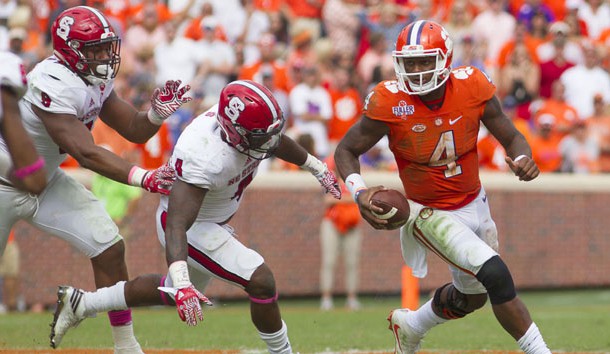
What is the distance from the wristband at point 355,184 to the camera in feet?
21.2

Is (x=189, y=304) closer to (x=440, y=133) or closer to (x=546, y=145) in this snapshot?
(x=440, y=133)

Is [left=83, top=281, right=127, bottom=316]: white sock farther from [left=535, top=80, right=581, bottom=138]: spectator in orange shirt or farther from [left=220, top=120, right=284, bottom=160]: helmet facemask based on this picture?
[left=535, top=80, right=581, bottom=138]: spectator in orange shirt

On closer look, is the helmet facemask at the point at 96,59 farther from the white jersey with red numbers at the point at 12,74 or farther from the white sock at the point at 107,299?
the white jersey with red numbers at the point at 12,74

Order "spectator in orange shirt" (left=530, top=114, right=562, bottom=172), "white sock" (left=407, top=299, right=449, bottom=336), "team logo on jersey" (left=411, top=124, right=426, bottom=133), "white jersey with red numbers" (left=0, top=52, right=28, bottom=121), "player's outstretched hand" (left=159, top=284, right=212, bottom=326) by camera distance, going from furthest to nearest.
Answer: "spectator in orange shirt" (left=530, top=114, right=562, bottom=172) → "white sock" (left=407, top=299, right=449, bottom=336) → "team logo on jersey" (left=411, top=124, right=426, bottom=133) → "player's outstretched hand" (left=159, top=284, right=212, bottom=326) → "white jersey with red numbers" (left=0, top=52, right=28, bottom=121)

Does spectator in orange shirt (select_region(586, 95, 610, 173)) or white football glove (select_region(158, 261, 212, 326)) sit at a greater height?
white football glove (select_region(158, 261, 212, 326))

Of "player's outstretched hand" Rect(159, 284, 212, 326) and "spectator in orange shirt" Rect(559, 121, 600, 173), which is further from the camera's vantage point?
"spectator in orange shirt" Rect(559, 121, 600, 173)

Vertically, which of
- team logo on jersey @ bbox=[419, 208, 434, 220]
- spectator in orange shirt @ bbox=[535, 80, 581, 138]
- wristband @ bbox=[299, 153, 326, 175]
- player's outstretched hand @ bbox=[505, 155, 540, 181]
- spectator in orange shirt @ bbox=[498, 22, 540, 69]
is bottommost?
spectator in orange shirt @ bbox=[535, 80, 581, 138]

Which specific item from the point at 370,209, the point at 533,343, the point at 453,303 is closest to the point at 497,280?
the point at 533,343

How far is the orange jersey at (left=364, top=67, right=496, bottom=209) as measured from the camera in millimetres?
6523

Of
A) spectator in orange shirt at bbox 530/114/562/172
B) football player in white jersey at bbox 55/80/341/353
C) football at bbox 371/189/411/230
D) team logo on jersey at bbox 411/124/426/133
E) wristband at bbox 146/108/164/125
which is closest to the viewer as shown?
football player in white jersey at bbox 55/80/341/353

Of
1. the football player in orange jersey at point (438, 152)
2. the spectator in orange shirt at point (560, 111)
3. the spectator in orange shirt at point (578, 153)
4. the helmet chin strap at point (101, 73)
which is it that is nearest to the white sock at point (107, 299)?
the helmet chin strap at point (101, 73)

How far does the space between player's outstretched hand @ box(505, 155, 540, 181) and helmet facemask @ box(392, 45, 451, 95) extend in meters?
0.63

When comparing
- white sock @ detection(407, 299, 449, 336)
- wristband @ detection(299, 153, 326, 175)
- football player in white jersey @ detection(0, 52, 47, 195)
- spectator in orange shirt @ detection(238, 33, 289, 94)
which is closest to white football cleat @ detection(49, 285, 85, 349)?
football player in white jersey @ detection(0, 52, 47, 195)

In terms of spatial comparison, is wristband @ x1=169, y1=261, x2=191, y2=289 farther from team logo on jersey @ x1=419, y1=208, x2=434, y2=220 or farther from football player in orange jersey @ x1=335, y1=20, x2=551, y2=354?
team logo on jersey @ x1=419, y1=208, x2=434, y2=220
